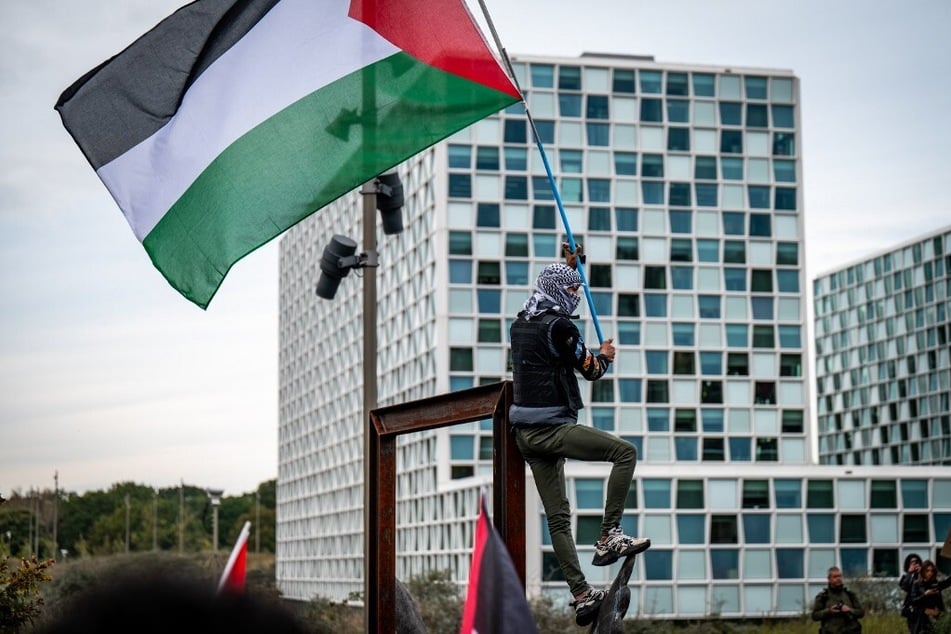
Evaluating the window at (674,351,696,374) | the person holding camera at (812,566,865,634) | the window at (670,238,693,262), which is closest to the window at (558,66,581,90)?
the window at (670,238,693,262)

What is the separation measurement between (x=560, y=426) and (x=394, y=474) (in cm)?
196

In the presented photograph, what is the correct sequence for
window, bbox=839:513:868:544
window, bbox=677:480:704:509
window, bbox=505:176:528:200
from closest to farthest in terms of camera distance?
1. window, bbox=677:480:704:509
2. window, bbox=839:513:868:544
3. window, bbox=505:176:528:200

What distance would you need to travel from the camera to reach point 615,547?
7777 mm

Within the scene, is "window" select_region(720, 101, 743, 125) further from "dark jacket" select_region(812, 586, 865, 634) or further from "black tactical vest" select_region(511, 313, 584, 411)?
"black tactical vest" select_region(511, 313, 584, 411)

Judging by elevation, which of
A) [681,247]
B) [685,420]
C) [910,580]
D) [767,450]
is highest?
[681,247]

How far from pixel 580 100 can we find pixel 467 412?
161 feet

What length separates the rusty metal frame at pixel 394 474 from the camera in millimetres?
7945

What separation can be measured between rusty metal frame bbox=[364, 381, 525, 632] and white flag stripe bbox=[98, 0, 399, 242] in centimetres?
205

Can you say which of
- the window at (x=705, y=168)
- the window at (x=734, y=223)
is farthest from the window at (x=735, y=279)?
the window at (x=705, y=168)

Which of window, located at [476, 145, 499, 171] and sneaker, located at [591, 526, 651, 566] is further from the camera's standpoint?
window, located at [476, 145, 499, 171]

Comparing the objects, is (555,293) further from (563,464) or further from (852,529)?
(852,529)

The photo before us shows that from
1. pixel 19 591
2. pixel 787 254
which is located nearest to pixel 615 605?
pixel 19 591

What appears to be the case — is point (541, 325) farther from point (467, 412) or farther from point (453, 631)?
point (453, 631)

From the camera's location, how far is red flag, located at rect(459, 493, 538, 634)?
11.0 feet
